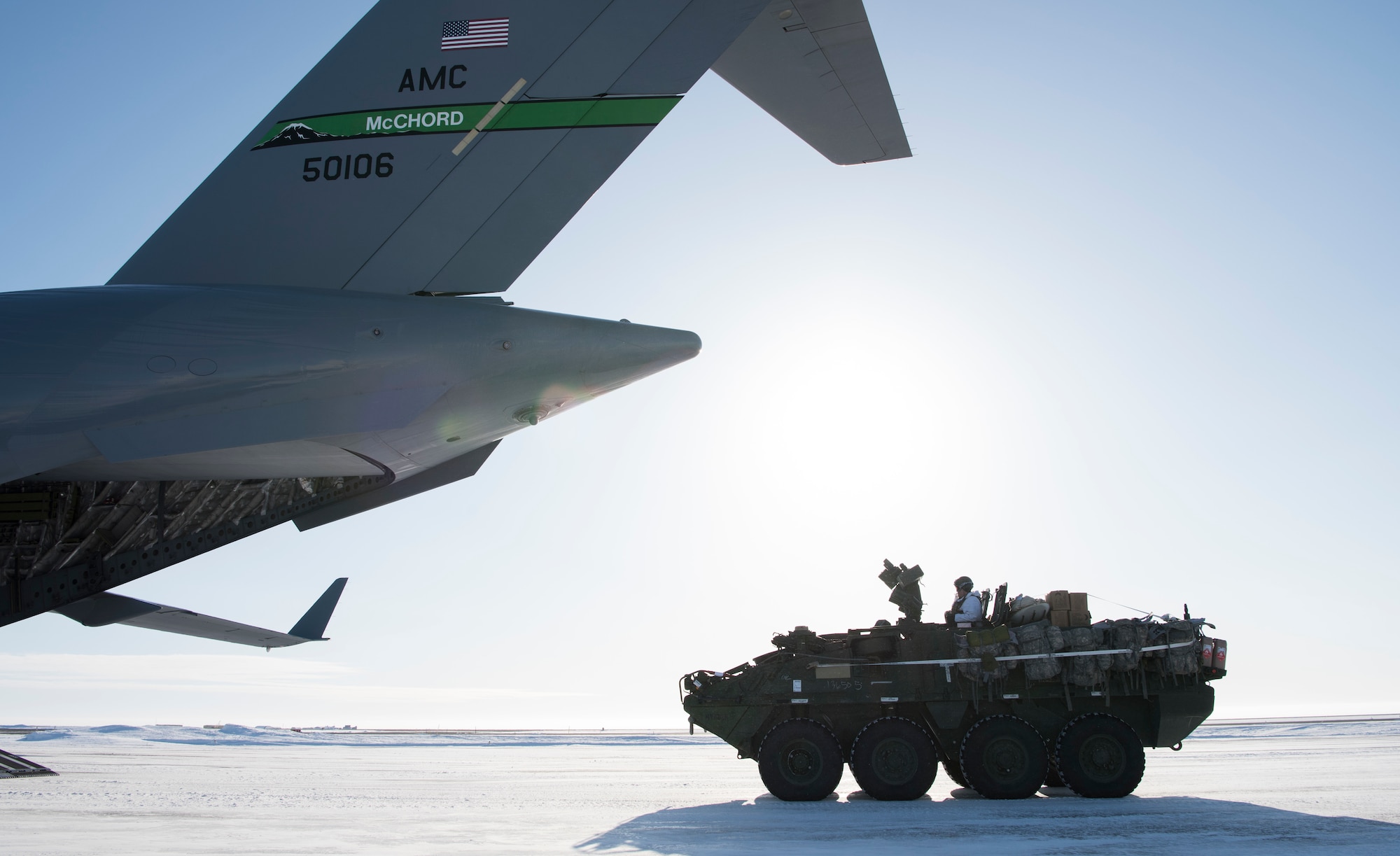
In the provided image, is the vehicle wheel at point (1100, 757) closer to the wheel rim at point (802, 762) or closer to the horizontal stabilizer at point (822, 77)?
the wheel rim at point (802, 762)

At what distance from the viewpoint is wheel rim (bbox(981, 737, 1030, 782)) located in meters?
9.23

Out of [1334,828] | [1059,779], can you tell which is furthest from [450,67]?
[1059,779]

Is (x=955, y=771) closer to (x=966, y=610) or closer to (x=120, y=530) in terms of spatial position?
(x=966, y=610)

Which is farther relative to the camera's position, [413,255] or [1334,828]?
[1334,828]

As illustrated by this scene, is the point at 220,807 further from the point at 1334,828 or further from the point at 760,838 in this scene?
the point at 1334,828

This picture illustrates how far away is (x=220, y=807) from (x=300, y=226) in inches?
262

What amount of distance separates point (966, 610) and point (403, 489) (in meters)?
6.60

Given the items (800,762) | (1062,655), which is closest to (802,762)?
(800,762)

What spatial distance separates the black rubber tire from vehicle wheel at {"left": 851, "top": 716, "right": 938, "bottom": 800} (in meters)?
0.51

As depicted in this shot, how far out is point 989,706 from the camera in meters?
9.60

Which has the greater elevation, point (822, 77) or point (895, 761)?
point (822, 77)

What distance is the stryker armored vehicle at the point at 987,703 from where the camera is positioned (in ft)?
30.5

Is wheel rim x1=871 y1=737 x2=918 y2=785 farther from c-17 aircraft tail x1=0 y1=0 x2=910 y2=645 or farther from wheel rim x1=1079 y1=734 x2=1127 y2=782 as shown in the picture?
c-17 aircraft tail x1=0 y1=0 x2=910 y2=645

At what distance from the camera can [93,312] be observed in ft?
14.0
